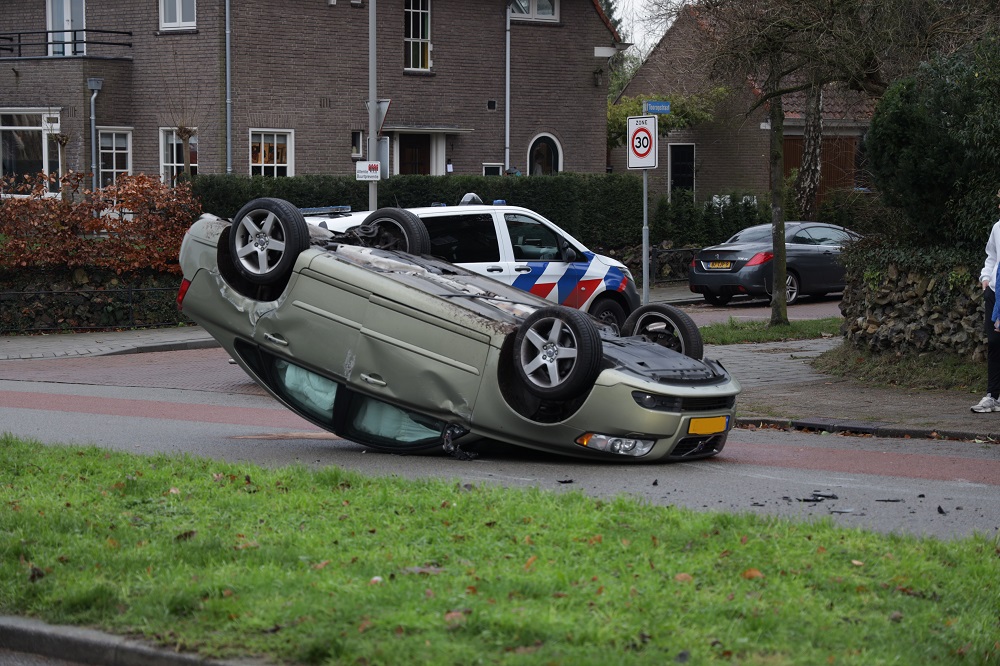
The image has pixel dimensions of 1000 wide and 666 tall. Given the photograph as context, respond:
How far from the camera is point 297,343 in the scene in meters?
9.63

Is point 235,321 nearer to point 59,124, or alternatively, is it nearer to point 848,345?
point 848,345

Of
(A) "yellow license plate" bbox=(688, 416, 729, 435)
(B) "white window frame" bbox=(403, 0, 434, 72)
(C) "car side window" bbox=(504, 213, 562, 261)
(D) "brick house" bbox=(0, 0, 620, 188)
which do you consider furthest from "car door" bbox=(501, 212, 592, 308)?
(B) "white window frame" bbox=(403, 0, 434, 72)

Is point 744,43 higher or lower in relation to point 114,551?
higher

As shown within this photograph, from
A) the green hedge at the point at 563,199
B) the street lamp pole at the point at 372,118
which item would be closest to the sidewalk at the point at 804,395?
the street lamp pole at the point at 372,118

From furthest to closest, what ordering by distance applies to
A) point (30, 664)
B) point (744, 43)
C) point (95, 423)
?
point (744, 43)
point (95, 423)
point (30, 664)

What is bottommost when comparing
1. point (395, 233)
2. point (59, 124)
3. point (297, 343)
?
point (297, 343)

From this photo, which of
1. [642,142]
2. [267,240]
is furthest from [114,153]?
[267,240]

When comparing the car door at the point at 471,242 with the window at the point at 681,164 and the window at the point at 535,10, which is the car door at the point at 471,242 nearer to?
the window at the point at 535,10

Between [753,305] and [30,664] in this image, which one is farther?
[753,305]

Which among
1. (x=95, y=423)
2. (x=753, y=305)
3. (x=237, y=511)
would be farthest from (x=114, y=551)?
(x=753, y=305)

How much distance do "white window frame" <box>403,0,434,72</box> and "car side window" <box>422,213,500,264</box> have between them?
16827 millimetres

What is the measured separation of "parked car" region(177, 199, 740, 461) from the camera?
8.96m

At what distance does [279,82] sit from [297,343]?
21400mm

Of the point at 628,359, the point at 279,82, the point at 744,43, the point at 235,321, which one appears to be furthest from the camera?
the point at 279,82
